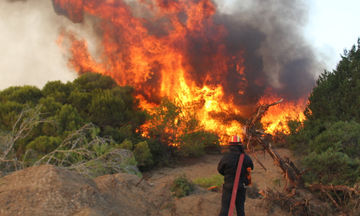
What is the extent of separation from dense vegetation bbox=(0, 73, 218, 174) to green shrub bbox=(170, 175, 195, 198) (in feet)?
19.2

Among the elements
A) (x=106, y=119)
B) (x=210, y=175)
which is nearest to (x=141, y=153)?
(x=106, y=119)

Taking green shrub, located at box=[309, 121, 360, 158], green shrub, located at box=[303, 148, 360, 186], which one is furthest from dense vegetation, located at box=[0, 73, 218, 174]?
green shrub, located at box=[309, 121, 360, 158]

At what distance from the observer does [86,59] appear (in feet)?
96.0

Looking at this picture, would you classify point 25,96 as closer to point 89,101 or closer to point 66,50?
point 89,101

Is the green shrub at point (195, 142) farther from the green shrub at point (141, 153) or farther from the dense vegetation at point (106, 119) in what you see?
the green shrub at point (141, 153)

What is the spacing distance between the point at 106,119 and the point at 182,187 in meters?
11.0

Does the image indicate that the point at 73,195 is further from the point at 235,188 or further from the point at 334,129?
the point at 334,129

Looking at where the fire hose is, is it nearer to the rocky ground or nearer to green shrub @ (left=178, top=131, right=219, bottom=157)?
the rocky ground

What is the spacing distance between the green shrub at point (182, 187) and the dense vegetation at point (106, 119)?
5843mm

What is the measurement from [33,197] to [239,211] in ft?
11.2

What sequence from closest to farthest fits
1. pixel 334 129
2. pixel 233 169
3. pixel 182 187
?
1. pixel 233 169
2. pixel 182 187
3. pixel 334 129

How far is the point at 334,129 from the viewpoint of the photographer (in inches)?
474

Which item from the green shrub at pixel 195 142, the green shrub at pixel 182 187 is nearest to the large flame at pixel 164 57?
the green shrub at pixel 195 142

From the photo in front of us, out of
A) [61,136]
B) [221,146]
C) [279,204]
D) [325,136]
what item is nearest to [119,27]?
[221,146]
